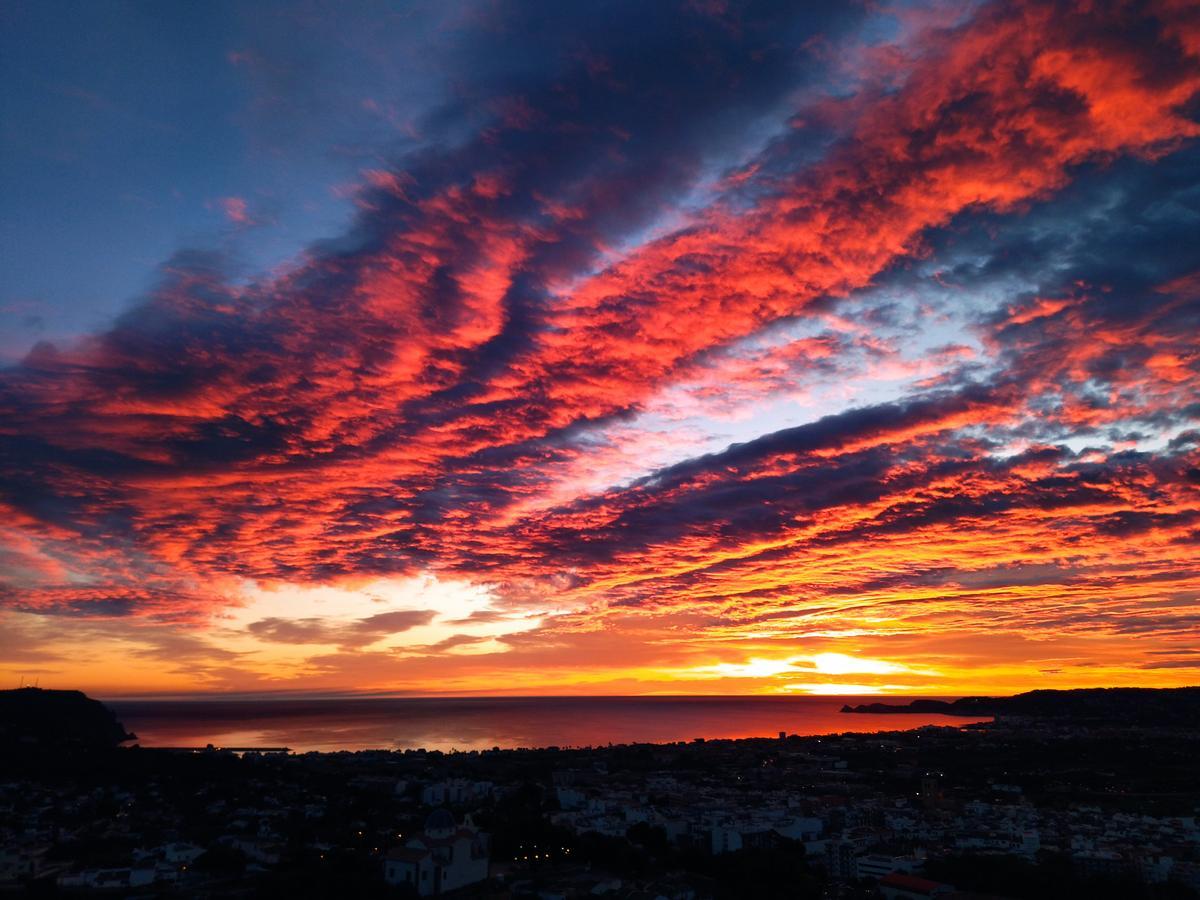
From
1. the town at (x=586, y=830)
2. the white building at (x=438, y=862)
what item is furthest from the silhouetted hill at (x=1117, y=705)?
the white building at (x=438, y=862)

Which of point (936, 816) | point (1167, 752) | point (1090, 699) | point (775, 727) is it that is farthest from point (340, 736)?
point (1090, 699)

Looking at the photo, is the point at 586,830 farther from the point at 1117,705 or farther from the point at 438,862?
the point at 1117,705

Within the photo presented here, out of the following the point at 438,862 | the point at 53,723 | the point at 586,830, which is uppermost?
the point at 53,723

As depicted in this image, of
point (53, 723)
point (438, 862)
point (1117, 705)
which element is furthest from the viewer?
point (1117, 705)

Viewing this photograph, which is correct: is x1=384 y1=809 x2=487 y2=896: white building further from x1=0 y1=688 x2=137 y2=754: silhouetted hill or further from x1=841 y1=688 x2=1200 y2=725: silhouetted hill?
x1=841 y1=688 x2=1200 y2=725: silhouetted hill

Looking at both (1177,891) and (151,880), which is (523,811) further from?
(1177,891)

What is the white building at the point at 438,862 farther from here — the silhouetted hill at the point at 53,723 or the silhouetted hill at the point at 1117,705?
the silhouetted hill at the point at 1117,705

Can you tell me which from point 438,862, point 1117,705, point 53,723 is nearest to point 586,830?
point 438,862
